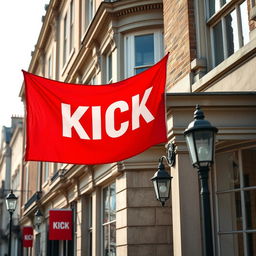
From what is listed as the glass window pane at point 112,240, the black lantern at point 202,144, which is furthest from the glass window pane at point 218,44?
the glass window pane at point 112,240

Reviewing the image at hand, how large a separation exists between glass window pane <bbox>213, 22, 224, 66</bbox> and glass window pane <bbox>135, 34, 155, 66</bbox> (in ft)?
12.7

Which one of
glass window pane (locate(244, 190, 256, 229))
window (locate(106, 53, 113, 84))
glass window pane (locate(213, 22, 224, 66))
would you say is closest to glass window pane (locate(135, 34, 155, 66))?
window (locate(106, 53, 113, 84))

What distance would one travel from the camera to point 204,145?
6.54m

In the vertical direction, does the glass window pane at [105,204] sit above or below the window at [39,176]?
below

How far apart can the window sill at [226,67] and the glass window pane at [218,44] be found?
63 cm

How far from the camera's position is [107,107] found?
937 centimetres

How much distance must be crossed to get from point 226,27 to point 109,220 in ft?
23.3

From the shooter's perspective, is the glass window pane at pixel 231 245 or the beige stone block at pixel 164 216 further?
the beige stone block at pixel 164 216

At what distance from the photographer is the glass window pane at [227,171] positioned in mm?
9094

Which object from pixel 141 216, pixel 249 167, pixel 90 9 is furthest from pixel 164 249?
pixel 90 9

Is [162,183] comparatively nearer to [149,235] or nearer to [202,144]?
[149,235]

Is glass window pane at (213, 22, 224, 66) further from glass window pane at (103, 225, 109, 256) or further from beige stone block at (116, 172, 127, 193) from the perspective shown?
glass window pane at (103, 225, 109, 256)

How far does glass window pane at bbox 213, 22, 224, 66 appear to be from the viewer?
10.6 meters

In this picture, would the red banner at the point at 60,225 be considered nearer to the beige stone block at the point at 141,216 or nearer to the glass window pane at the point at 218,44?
the beige stone block at the point at 141,216
